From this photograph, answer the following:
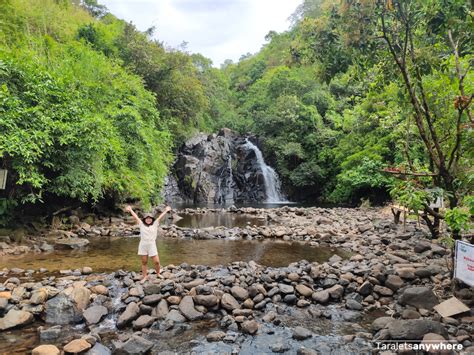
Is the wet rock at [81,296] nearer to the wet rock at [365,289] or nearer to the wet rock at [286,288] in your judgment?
the wet rock at [286,288]

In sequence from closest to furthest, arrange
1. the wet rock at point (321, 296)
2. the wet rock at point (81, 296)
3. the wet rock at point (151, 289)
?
the wet rock at point (81, 296)
the wet rock at point (151, 289)
the wet rock at point (321, 296)

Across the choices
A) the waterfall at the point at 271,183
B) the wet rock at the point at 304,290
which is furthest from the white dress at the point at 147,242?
the waterfall at the point at 271,183

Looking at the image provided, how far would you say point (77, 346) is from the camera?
3.96 metres

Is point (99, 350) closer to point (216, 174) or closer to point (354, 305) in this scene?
point (354, 305)

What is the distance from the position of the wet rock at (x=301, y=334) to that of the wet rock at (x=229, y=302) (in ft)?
3.60

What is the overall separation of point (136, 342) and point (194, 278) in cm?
235

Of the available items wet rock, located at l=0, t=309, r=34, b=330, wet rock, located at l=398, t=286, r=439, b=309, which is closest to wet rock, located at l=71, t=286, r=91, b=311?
wet rock, located at l=0, t=309, r=34, b=330

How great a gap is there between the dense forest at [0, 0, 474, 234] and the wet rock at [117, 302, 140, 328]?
4362 millimetres

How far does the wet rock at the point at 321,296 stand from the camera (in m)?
5.64

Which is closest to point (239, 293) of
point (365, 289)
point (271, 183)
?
point (365, 289)

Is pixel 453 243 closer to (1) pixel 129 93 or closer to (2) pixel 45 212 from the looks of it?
(2) pixel 45 212

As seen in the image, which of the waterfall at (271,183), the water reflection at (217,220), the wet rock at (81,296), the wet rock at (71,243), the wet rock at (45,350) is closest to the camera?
the wet rock at (45,350)

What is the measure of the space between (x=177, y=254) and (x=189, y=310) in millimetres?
3849

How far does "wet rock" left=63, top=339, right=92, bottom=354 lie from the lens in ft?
12.8
